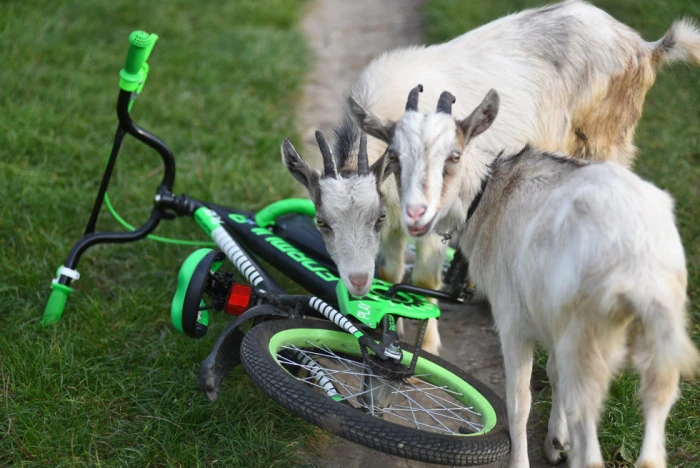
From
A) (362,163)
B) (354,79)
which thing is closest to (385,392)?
(362,163)

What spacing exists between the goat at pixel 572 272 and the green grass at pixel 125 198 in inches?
40.5

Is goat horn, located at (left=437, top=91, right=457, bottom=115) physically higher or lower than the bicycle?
higher

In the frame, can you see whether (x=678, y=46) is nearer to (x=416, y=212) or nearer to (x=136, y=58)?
(x=416, y=212)

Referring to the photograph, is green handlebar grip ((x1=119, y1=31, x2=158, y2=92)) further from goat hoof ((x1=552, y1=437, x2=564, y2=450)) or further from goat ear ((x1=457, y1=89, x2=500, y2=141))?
goat hoof ((x1=552, y1=437, x2=564, y2=450))

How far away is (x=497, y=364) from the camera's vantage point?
12.1ft

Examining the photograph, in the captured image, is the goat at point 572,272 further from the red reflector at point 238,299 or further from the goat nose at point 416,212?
the red reflector at point 238,299

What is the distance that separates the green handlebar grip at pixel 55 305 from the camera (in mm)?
3730

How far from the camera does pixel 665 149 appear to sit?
5375 millimetres

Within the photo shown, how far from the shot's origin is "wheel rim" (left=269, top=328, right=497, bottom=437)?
297 cm

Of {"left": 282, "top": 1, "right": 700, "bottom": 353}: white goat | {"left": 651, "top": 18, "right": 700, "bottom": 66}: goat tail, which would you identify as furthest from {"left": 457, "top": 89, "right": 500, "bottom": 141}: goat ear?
{"left": 651, "top": 18, "right": 700, "bottom": 66}: goat tail

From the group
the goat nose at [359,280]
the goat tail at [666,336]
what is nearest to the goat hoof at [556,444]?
the goat tail at [666,336]

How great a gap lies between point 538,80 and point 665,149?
1.82m

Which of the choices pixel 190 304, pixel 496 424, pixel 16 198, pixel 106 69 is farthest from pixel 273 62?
pixel 496 424

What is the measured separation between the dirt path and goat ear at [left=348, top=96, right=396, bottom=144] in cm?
127
